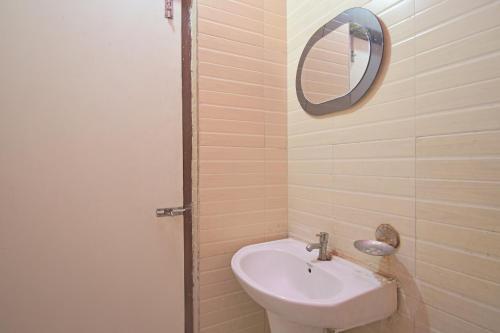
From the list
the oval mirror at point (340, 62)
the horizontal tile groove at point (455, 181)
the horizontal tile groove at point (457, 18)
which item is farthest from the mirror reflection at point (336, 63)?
the horizontal tile groove at point (455, 181)

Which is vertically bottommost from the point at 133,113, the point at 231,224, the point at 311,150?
the point at 231,224

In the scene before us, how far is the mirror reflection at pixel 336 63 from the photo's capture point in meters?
0.93

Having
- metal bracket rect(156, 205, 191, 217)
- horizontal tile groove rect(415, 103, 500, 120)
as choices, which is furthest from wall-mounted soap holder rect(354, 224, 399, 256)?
metal bracket rect(156, 205, 191, 217)

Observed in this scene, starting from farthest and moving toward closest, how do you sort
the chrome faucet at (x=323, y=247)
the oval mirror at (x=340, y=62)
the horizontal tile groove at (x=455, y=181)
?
the chrome faucet at (x=323, y=247) < the oval mirror at (x=340, y=62) < the horizontal tile groove at (x=455, y=181)

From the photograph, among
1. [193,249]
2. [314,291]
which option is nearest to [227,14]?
[193,249]

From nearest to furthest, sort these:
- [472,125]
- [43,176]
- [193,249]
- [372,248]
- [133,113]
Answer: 1. [472,125]
2. [372,248]
3. [43,176]
4. [133,113]
5. [193,249]

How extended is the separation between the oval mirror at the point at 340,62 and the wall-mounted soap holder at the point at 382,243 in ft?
1.56

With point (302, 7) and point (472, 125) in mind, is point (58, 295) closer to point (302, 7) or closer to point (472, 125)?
point (472, 125)

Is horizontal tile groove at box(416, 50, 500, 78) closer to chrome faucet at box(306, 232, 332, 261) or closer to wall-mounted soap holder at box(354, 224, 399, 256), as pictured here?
wall-mounted soap holder at box(354, 224, 399, 256)

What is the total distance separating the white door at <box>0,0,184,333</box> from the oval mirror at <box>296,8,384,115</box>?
0.62 m

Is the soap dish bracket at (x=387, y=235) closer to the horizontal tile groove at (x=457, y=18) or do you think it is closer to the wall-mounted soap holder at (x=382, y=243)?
the wall-mounted soap holder at (x=382, y=243)

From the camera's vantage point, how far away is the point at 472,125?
63cm

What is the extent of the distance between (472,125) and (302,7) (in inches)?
37.8

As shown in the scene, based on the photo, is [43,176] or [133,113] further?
[133,113]
